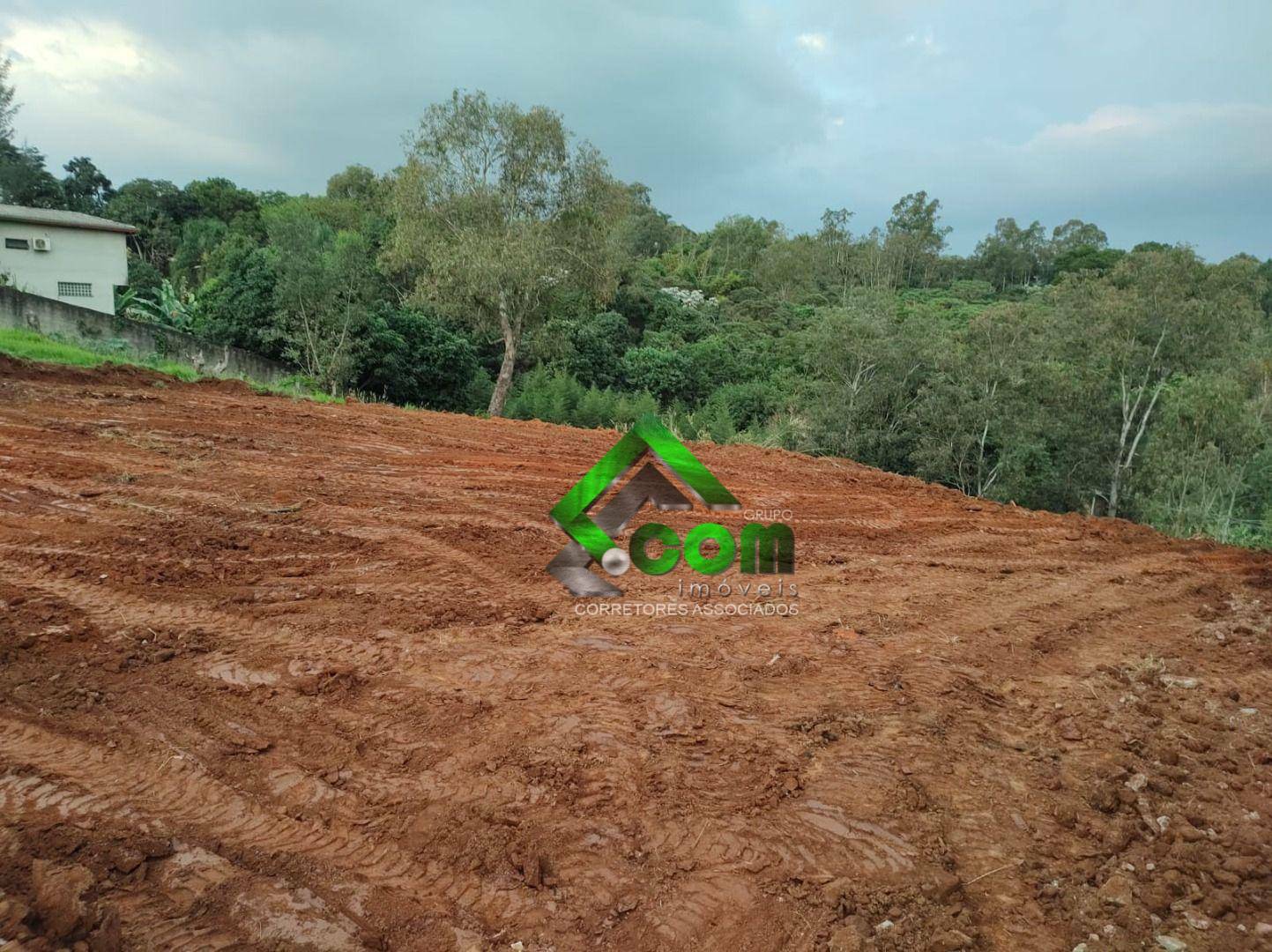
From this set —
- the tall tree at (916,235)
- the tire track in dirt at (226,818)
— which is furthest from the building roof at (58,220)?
the tall tree at (916,235)

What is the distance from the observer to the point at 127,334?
1522cm

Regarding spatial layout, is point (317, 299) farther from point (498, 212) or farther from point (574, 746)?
point (574, 746)

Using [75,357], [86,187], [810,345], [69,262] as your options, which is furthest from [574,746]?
[86,187]

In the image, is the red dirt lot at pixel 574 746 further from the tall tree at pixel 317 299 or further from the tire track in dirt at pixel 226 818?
the tall tree at pixel 317 299

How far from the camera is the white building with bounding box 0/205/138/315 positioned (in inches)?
874

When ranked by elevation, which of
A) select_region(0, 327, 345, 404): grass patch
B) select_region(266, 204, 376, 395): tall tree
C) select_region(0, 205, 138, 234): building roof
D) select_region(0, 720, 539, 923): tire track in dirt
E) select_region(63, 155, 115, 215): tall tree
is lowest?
select_region(0, 720, 539, 923): tire track in dirt

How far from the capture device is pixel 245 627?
3730mm

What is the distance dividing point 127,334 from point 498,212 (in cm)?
856

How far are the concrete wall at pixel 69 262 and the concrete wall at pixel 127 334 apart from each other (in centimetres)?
780

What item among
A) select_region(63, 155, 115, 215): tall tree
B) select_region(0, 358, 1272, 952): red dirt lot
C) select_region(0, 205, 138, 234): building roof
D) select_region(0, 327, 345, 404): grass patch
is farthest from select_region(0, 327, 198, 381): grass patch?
select_region(63, 155, 115, 215): tall tree

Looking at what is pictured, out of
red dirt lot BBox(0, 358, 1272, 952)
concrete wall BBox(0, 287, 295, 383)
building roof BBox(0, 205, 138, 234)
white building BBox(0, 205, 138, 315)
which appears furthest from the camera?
white building BBox(0, 205, 138, 315)

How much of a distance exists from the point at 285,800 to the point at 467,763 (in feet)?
2.11

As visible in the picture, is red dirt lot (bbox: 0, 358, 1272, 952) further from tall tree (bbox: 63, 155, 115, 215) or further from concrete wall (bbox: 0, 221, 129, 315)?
tall tree (bbox: 63, 155, 115, 215)

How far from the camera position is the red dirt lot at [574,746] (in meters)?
2.16
